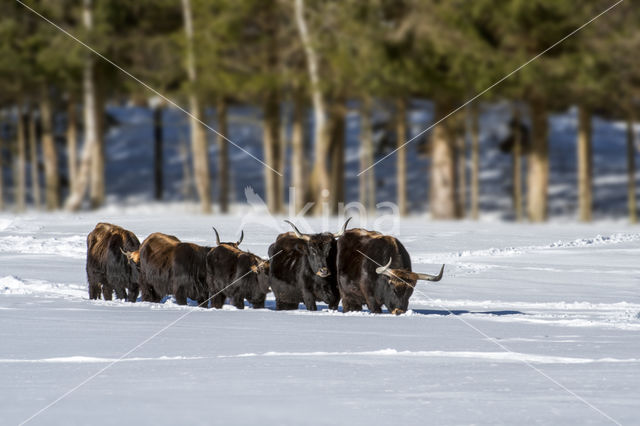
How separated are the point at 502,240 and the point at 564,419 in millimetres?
15911

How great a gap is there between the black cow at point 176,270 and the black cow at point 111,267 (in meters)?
0.34

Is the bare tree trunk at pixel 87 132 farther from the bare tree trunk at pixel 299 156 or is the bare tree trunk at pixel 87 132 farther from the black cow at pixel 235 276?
the black cow at pixel 235 276

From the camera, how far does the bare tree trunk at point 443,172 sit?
110ft

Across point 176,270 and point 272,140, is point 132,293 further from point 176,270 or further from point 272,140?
point 272,140

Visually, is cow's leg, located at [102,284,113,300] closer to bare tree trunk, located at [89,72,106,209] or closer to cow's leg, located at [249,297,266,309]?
cow's leg, located at [249,297,266,309]

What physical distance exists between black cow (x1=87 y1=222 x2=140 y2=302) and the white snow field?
0.43 m

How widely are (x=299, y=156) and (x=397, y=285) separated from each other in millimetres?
23640

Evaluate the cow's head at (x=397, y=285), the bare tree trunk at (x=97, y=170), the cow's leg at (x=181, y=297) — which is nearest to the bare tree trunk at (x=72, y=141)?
the bare tree trunk at (x=97, y=170)

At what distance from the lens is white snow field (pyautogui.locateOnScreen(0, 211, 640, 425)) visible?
22.0 ft

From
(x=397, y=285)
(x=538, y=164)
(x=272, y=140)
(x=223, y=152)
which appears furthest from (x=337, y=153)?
(x=397, y=285)

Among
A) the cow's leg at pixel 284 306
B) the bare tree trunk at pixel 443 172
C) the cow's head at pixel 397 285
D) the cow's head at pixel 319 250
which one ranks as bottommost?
the cow's leg at pixel 284 306

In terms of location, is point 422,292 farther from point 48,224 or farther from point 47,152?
point 47,152

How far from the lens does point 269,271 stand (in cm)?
1314

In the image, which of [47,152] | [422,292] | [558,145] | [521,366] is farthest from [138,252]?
[558,145]
